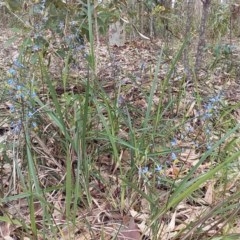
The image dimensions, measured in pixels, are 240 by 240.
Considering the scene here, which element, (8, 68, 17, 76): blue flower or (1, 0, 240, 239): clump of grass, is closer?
(1, 0, 240, 239): clump of grass

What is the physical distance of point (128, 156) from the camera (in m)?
1.58

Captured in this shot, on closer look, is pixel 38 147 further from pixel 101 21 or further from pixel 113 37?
pixel 113 37

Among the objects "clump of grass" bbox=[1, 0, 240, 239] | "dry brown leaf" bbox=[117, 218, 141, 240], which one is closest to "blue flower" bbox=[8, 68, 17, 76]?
"clump of grass" bbox=[1, 0, 240, 239]

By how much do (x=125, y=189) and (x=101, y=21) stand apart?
3.25 ft

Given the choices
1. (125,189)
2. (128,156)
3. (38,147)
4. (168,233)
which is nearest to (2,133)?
(38,147)

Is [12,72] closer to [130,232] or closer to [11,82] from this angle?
[11,82]

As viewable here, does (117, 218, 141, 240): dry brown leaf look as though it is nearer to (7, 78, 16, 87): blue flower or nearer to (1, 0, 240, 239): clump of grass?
(1, 0, 240, 239): clump of grass

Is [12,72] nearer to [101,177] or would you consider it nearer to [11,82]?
[11,82]

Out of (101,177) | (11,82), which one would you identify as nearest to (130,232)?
(101,177)

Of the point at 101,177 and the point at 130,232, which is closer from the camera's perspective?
the point at 130,232

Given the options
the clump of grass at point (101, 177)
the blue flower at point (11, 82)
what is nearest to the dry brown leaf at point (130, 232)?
the clump of grass at point (101, 177)

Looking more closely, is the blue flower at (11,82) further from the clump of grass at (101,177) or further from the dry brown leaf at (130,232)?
the dry brown leaf at (130,232)

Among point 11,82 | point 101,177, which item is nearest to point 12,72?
point 11,82

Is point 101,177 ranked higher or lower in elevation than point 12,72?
lower
